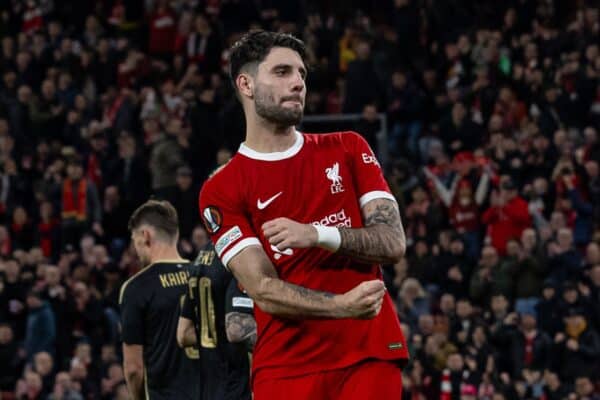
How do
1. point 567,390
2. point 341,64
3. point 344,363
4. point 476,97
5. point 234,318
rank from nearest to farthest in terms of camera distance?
point 344,363 < point 234,318 < point 567,390 < point 476,97 < point 341,64

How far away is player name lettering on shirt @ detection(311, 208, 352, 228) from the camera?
20.0 feet

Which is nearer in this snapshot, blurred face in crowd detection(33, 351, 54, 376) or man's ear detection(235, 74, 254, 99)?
man's ear detection(235, 74, 254, 99)

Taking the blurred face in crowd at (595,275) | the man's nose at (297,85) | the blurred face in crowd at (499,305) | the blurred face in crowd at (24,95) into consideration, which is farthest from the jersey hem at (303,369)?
the blurred face in crowd at (24,95)

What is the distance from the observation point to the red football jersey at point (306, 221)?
6.01 metres

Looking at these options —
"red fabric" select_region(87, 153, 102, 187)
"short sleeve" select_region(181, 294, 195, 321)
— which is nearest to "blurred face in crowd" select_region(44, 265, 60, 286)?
"red fabric" select_region(87, 153, 102, 187)

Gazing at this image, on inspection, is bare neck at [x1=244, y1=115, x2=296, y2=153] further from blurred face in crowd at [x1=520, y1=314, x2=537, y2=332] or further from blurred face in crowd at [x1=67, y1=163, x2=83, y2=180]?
blurred face in crowd at [x1=67, y1=163, x2=83, y2=180]

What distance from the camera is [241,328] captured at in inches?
322

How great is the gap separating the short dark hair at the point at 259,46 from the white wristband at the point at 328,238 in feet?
2.72

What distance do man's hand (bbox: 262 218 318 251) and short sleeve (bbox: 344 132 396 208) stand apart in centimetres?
48

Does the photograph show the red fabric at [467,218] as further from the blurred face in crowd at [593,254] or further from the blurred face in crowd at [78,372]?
the blurred face in crowd at [78,372]

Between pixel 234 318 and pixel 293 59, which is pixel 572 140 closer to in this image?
pixel 234 318

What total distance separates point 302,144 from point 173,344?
3.39 metres

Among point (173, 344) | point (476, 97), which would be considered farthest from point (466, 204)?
point (173, 344)

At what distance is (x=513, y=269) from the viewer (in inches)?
691
